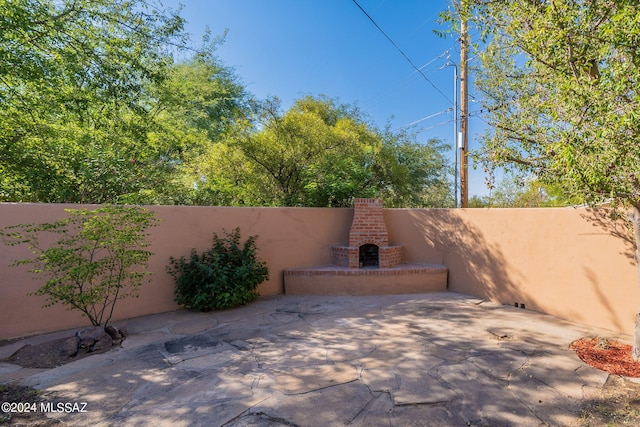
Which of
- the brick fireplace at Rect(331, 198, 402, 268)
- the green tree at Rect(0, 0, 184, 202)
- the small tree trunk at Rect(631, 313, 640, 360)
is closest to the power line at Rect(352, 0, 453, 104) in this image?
the green tree at Rect(0, 0, 184, 202)

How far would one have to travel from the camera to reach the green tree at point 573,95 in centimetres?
214

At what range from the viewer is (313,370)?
2707 millimetres

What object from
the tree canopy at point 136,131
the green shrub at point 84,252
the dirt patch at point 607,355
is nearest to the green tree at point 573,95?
the dirt patch at point 607,355

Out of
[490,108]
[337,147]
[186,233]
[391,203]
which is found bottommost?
[186,233]

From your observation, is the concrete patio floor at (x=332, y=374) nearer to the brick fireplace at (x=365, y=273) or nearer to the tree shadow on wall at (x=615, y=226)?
the tree shadow on wall at (x=615, y=226)

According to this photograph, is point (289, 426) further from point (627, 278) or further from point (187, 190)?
point (187, 190)

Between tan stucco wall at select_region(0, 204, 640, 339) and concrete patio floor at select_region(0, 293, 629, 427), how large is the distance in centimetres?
33

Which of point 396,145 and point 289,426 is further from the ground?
point 396,145

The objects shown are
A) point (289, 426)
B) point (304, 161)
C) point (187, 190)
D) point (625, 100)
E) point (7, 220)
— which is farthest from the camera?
point (304, 161)

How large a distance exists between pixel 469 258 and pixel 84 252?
629 centimetres

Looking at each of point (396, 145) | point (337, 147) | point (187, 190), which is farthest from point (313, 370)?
point (396, 145)

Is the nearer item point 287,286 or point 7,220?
point 7,220

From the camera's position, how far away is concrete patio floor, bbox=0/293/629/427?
6.82ft

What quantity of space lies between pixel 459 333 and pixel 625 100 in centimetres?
287
